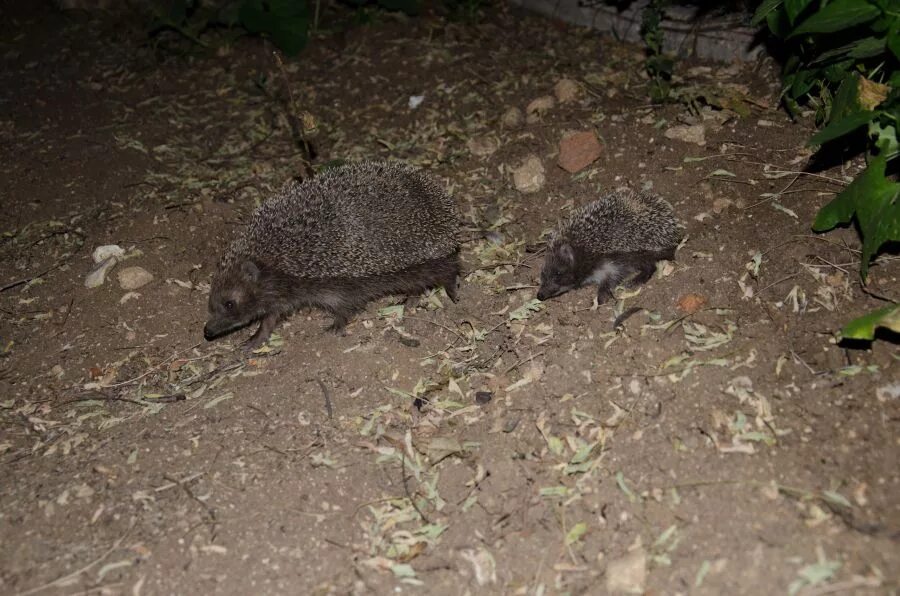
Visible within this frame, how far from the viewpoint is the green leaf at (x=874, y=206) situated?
435 cm

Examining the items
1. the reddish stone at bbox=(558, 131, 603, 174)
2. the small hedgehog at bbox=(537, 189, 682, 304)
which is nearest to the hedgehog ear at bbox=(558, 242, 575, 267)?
the small hedgehog at bbox=(537, 189, 682, 304)

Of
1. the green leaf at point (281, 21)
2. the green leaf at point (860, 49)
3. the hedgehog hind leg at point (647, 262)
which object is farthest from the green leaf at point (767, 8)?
the green leaf at point (281, 21)

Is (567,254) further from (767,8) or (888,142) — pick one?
(767,8)

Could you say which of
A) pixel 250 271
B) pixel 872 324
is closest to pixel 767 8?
pixel 872 324

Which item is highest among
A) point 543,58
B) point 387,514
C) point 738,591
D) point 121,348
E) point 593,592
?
point 543,58

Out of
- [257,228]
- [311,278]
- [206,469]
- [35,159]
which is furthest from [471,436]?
[35,159]

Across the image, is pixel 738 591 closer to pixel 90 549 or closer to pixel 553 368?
pixel 553 368

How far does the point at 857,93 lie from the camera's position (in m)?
Answer: 5.21

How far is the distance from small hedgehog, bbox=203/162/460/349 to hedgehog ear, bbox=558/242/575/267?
876 millimetres

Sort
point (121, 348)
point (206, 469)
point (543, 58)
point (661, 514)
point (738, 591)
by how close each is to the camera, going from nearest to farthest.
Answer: point (738, 591)
point (661, 514)
point (206, 469)
point (121, 348)
point (543, 58)

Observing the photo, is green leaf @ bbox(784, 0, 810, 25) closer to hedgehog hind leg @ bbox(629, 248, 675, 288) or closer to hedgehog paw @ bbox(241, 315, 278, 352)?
hedgehog hind leg @ bbox(629, 248, 675, 288)

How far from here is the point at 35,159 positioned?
7.64 meters

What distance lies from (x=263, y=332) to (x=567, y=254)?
8.55ft

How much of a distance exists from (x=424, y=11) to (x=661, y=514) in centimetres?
739
